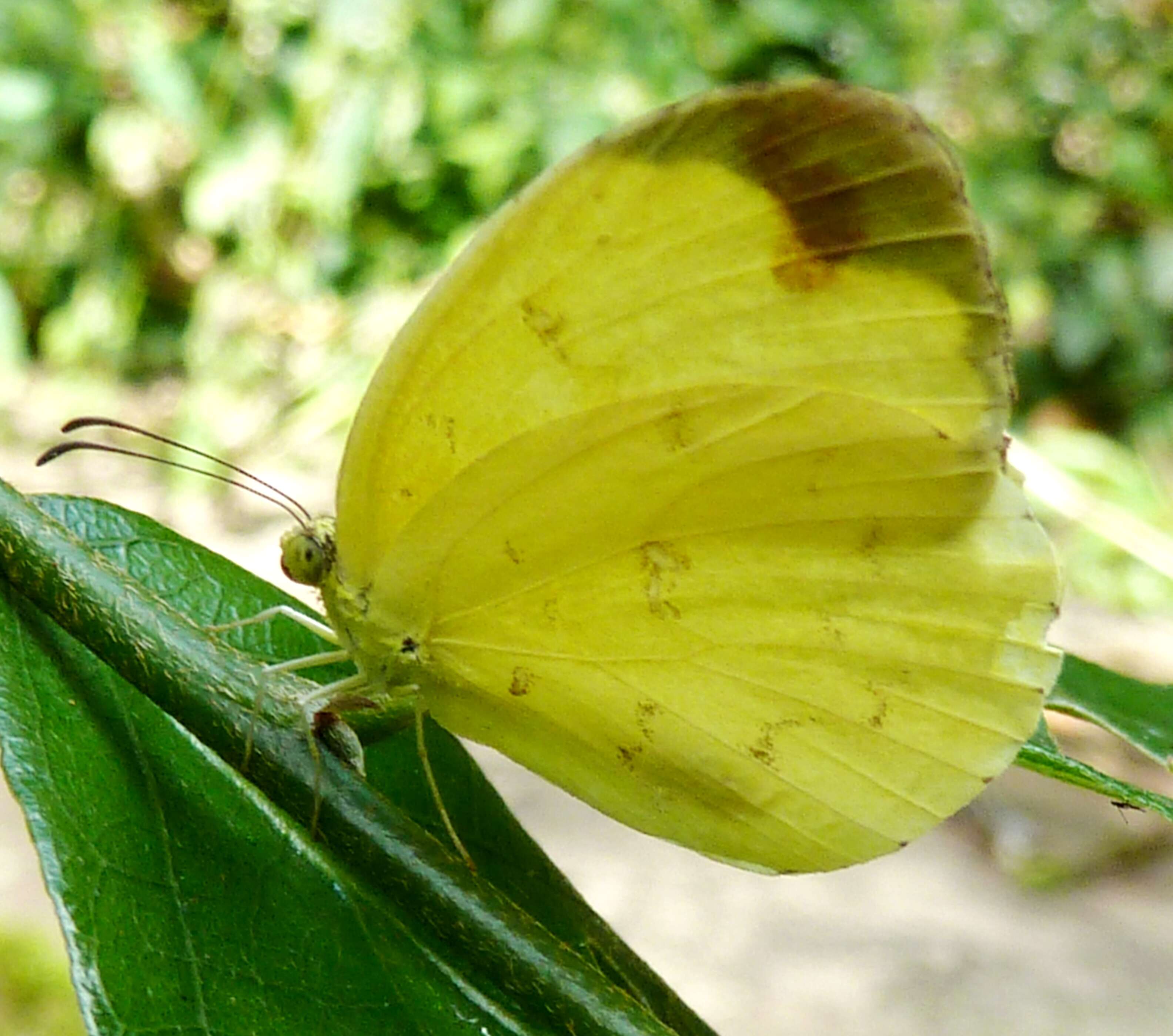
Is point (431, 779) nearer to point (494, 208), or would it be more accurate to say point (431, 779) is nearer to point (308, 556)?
point (308, 556)

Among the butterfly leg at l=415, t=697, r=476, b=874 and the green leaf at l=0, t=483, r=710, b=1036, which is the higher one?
the butterfly leg at l=415, t=697, r=476, b=874

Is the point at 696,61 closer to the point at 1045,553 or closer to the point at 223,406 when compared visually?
the point at 223,406

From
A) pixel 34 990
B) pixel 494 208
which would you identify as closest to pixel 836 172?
pixel 34 990

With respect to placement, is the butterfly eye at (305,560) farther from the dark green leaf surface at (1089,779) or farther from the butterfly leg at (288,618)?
the dark green leaf surface at (1089,779)

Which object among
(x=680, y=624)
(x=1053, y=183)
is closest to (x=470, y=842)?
(x=680, y=624)

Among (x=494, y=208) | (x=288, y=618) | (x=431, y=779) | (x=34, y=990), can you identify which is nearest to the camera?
(x=431, y=779)

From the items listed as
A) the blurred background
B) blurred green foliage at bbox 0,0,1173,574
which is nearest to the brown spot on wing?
the blurred background

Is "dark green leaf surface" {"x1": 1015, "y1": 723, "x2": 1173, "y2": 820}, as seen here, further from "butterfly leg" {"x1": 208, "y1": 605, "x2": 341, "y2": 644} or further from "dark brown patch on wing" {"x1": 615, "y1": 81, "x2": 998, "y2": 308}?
"butterfly leg" {"x1": 208, "y1": 605, "x2": 341, "y2": 644}
